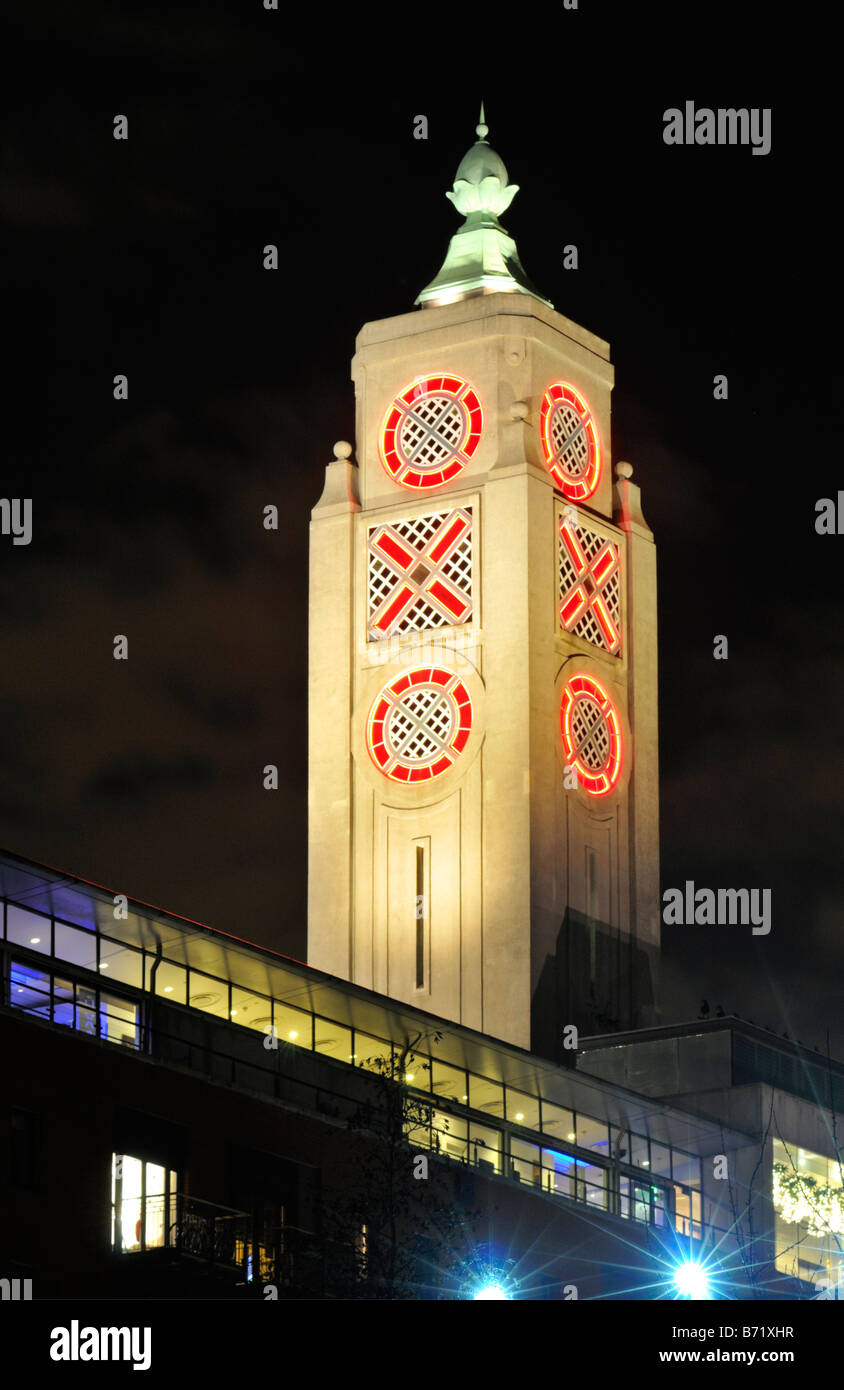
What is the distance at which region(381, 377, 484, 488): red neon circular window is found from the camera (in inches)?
3620

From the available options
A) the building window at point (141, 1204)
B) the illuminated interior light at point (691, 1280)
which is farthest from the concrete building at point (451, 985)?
the illuminated interior light at point (691, 1280)

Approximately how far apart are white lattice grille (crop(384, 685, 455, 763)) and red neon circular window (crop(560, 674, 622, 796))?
10.1ft

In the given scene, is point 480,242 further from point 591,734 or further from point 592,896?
point 592,896

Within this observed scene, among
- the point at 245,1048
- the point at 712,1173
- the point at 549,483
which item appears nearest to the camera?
the point at 245,1048

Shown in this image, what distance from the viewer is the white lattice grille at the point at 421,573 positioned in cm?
9106

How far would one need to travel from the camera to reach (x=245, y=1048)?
62594 millimetres

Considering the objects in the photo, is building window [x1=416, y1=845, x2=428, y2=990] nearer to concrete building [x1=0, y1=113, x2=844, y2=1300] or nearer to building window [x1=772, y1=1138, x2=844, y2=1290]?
concrete building [x1=0, y1=113, x2=844, y2=1300]

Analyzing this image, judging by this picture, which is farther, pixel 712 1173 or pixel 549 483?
pixel 549 483
